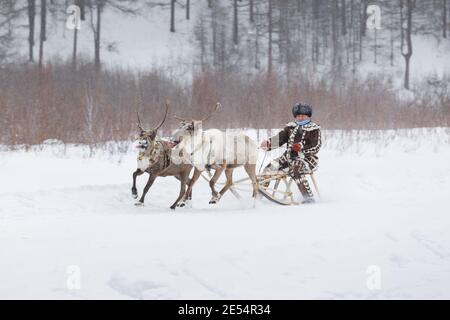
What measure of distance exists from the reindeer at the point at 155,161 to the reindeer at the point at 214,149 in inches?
7.0

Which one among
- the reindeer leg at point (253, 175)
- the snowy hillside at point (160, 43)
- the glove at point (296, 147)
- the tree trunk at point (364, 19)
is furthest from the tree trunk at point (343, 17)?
the reindeer leg at point (253, 175)

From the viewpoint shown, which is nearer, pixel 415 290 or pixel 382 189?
pixel 415 290

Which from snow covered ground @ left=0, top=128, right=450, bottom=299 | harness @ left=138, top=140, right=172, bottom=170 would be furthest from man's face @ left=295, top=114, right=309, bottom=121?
harness @ left=138, top=140, right=172, bottom=170

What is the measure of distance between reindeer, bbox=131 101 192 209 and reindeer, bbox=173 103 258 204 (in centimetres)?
18

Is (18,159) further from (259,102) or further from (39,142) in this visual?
(259,102)

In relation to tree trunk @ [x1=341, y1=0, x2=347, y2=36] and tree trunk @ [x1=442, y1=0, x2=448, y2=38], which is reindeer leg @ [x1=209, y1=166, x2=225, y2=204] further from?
tree trunk @ [x1=442, y1=0, x2=448, y2=38]

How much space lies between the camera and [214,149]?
8.48 meters

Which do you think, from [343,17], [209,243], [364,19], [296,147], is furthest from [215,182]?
[364,19]

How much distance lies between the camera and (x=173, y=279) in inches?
201

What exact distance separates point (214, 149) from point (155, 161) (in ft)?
2.74

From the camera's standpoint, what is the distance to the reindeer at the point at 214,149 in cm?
828

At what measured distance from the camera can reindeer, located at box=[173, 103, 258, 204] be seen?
8.28 metres

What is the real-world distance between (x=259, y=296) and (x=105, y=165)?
7.48m

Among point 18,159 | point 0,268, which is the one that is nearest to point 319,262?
point 0,268
